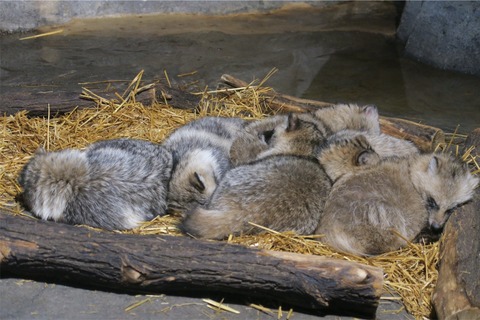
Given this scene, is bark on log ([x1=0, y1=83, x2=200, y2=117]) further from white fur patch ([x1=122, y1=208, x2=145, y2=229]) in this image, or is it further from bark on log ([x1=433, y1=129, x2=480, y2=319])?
bark on log ([x1=433, y1=129, x2=480, y2=319])

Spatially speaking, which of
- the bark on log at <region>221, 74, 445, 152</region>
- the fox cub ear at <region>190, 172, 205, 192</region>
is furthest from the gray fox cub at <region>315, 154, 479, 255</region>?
the bark on log at <region>221, 74, 445, 152</region>

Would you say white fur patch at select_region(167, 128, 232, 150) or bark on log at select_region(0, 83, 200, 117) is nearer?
white fur patch at select_region(167, 128, 232, 150)

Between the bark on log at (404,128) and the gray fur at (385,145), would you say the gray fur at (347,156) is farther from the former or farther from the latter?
the bark on log at (404,128)

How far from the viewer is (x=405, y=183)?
5363 mm

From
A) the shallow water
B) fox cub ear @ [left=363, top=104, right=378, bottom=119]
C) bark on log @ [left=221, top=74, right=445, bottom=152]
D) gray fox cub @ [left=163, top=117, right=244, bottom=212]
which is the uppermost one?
fox cub ear @ [left=363, top=104, right=378, bottom=119]

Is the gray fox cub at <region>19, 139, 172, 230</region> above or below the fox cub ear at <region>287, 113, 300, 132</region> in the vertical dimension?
below

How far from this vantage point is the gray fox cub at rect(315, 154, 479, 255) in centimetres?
510

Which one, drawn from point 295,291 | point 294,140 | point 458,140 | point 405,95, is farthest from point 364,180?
point 405,95

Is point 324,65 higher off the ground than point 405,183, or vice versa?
point 405,183

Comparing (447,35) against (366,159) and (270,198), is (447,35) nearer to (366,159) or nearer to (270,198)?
(366,159)

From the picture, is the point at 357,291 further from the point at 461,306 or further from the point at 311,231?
the point at 311,231

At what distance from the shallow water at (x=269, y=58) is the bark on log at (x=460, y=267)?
10.4 ft

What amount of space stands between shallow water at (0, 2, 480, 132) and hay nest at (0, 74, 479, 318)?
1.73 metres

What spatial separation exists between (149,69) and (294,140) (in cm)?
439
